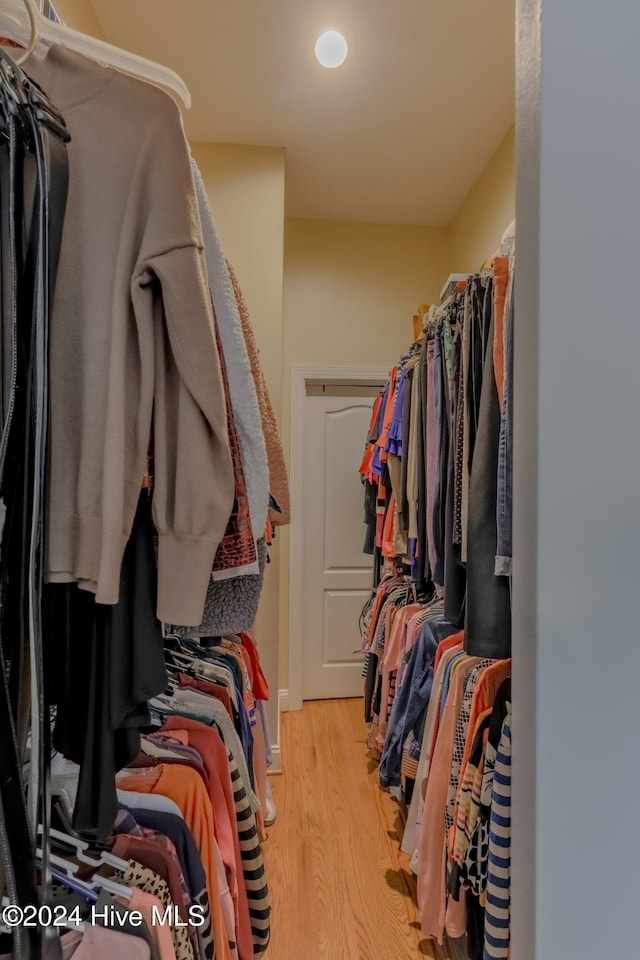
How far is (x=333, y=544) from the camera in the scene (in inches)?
112

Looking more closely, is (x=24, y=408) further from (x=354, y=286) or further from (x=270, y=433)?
(x=354, y=286)

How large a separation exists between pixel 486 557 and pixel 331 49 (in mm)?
1808

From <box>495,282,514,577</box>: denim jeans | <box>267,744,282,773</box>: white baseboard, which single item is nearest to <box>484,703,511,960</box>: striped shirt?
<box>495,282,514,577</box>: denim jeans

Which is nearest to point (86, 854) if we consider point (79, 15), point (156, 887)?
point (156, 887)

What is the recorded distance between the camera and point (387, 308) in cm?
273

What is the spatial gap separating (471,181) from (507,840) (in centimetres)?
264

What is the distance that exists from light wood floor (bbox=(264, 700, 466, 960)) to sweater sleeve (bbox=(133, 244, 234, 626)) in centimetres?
141

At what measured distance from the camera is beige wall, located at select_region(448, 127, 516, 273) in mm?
1970

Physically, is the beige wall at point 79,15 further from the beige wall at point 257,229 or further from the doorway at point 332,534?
the doorway at point 332,534

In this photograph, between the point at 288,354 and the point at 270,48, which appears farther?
the point at 288,354

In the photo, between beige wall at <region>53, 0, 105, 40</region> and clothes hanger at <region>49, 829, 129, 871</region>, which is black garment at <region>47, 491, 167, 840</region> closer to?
clothes hanger at <region>49, 829, 129, 871</region>

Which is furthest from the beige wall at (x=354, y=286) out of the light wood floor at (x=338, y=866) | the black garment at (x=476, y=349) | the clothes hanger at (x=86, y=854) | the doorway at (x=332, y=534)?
the clothes hanger at (x=86, y=854)

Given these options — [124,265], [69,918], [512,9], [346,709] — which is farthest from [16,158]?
[346,709]

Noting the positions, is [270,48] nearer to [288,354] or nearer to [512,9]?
[512,9]
